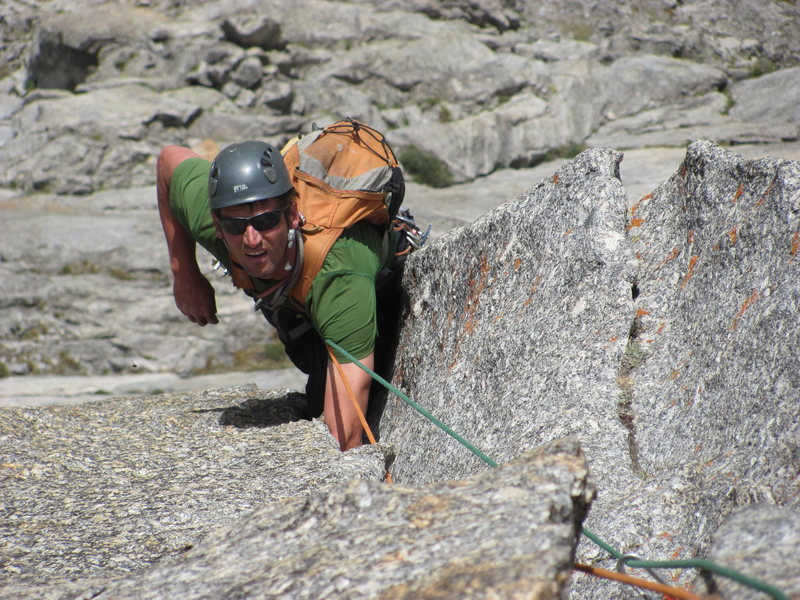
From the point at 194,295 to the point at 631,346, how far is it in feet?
14.9

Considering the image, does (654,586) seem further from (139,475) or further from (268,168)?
(268,168)

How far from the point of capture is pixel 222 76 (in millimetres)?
28438

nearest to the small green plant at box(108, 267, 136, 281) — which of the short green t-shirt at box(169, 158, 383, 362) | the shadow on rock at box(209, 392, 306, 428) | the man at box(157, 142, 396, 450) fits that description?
the shadow on rock at box(209, 392, 306, 428)

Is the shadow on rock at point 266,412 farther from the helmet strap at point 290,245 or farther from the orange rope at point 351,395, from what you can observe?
the helmet strap at point 290,245

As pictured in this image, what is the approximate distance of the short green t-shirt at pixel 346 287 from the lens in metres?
6.73

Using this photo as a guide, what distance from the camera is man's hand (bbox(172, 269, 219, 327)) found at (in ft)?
26.3

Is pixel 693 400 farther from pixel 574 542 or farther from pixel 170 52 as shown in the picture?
pixel 170 52

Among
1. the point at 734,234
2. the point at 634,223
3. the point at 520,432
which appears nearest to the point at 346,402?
the point at 520,432

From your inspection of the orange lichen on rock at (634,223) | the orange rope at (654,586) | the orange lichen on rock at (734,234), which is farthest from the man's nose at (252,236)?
the orange rope at (654,586)

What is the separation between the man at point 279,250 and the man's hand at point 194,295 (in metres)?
0.52

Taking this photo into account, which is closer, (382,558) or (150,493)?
(382,558)

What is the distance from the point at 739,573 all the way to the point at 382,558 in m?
1.28

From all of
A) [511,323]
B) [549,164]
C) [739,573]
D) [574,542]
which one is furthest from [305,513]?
[549,164]

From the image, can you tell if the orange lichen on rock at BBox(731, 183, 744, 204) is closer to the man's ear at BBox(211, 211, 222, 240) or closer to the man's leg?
the man's leg
